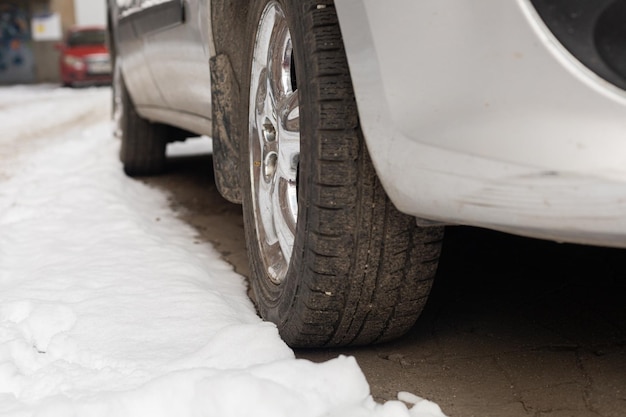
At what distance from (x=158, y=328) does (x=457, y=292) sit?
0.84m

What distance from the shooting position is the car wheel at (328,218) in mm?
1602

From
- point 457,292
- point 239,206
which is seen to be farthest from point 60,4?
point 457,292

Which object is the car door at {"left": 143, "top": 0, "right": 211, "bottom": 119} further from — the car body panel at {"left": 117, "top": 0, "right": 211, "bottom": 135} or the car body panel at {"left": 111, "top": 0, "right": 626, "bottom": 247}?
the car body panel at {"left": 111, "top": 0, "right": 626, "bottom": 247}

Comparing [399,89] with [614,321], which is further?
[614,321]

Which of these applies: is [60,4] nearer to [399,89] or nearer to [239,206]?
[239,206]

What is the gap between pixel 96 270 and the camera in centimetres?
259

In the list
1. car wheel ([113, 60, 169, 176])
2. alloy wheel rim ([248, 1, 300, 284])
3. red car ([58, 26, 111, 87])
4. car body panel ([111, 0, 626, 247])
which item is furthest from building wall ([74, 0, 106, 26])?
car body panel ([111, 0, 626, 247])

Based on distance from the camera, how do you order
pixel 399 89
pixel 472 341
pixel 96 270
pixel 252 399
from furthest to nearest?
1. pixel 96 270
2. pixel 472 341
3. pixel 252 399
4. pixel 399 89

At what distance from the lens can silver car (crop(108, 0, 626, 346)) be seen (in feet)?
3.89

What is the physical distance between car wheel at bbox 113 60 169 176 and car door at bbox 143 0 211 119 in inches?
39.6

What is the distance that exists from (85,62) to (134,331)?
1717 centimetres

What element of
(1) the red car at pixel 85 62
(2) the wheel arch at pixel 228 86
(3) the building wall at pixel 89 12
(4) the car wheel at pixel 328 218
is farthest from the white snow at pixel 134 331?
(3) the building wall at pixel 89 12

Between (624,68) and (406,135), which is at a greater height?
(624,68)

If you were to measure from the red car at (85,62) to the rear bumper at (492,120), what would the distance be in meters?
17.5
